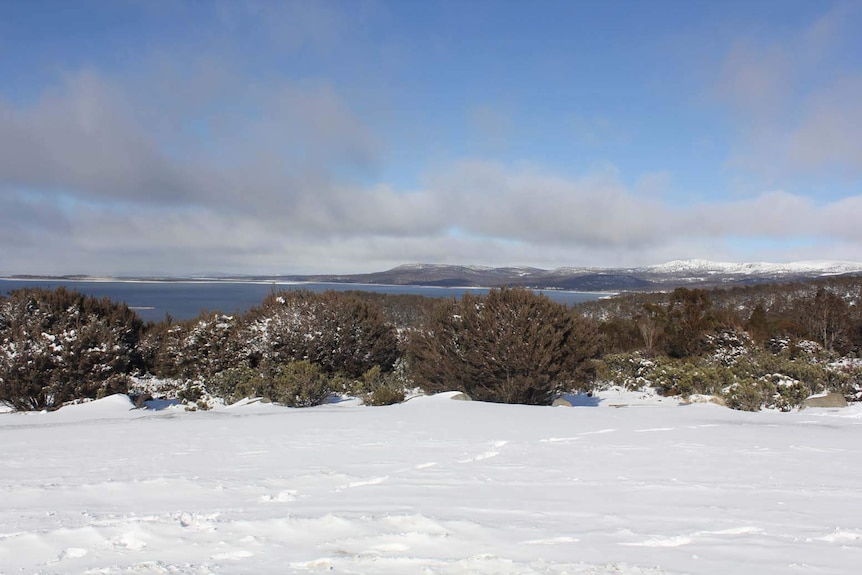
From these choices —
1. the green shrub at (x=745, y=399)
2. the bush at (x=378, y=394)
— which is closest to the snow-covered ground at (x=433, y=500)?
the green shrub at (x=745, y=399)

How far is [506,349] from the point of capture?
1182 cm

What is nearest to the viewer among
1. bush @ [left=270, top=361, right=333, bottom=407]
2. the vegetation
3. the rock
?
the rock

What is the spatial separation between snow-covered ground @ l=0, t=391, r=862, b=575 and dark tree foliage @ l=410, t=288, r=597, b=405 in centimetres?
474

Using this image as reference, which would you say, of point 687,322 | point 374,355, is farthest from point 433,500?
point 687,322

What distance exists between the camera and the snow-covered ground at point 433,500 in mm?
2520

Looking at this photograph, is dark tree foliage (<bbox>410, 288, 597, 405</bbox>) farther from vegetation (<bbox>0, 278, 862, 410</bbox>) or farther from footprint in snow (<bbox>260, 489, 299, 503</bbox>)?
footprint in snow (<bbox>260, 489, 299, 503</bbox>)

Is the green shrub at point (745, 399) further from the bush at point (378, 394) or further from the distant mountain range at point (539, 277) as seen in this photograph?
the distant mountain range at point (539, 277)

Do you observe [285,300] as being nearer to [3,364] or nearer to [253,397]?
[253,397]

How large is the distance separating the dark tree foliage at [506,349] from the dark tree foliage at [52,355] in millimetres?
8286

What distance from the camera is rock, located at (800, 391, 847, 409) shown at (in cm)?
1052

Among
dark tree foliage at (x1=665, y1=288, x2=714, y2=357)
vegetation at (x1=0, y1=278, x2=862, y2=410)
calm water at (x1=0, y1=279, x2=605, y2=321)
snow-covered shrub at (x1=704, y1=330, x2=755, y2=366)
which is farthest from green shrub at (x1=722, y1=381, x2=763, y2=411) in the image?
dark tree foliage at (x1=665, y1=288, x2=714, y2=357)

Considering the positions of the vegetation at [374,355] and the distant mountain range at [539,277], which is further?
the distant mountain range at [539,277]

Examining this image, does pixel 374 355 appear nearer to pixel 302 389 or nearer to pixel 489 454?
pixel 302 389

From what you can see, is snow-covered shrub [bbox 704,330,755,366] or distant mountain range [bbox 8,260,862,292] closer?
A: snow-covered shrub [bbox 704,330,755,366]
